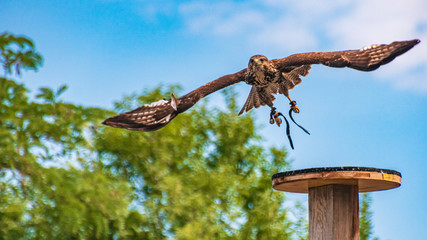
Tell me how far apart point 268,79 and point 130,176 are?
642 cm

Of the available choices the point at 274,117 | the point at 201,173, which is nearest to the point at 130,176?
the point at 201,173

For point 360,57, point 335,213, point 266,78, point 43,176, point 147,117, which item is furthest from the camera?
point 43,176

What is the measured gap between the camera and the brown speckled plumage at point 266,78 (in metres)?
2.92

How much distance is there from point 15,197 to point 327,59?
502 centimetres

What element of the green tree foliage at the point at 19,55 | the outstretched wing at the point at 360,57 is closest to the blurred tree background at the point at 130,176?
the green tree foliage at the point at 19,55

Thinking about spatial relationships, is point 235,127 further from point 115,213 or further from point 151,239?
point 115,213

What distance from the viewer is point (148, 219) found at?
8625 mm

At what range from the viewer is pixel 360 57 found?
9.90 ft

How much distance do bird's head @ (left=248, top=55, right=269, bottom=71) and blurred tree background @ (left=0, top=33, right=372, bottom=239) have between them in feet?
12.7

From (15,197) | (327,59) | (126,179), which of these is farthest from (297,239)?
(327,59)

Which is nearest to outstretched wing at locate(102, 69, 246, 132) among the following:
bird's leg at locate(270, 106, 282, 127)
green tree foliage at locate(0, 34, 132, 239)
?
bird's leg at locate(270, 106, 282, 127)

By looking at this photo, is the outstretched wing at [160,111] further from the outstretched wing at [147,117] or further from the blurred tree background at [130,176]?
the blurred tree background at [130,176]

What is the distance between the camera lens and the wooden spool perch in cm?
316

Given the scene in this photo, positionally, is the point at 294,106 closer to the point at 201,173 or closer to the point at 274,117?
the point at 274,117
